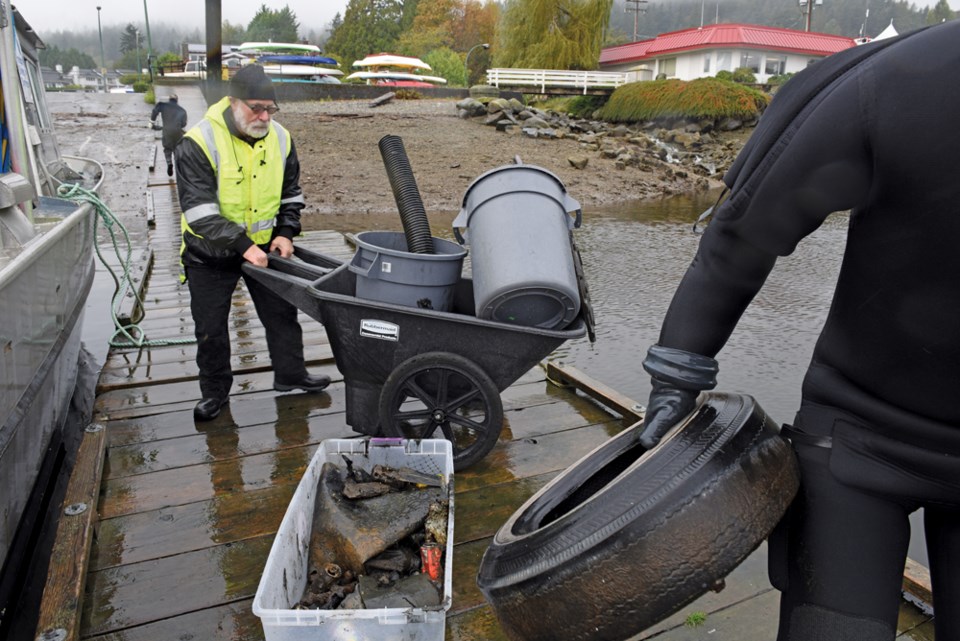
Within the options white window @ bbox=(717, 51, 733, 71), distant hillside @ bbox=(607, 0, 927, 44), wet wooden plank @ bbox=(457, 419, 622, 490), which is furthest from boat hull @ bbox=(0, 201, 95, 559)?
distant hillside @ bbox=(607, 0, 927, 44)

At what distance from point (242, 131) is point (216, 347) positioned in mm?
1147

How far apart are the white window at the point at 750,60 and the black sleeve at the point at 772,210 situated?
44304 millimetres

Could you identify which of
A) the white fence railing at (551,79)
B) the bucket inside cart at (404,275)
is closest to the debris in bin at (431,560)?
the bucket inside cart at (404,275)

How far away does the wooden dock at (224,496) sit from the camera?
2414mm

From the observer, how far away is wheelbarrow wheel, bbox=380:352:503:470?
127 inches

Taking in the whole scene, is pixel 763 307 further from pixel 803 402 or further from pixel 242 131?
pixel 803 402

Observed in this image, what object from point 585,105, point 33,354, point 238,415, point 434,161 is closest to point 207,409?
point 238,415

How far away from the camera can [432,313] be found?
3166 millimetres

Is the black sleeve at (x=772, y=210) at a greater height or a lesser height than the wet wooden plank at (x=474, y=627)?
greater

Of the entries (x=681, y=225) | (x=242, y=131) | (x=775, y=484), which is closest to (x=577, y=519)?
(x=775, y=484)

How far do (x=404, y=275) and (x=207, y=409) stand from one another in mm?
1453

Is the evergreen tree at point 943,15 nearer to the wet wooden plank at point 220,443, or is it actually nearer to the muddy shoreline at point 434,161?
the wet wooden plank at point 220,443

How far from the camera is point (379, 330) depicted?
3.25 m

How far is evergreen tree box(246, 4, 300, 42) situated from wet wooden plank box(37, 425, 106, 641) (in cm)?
10217
